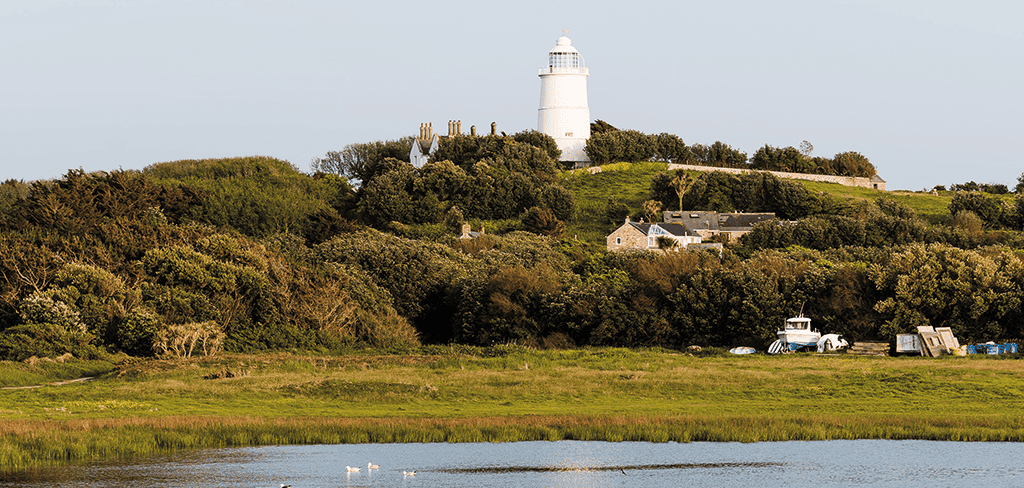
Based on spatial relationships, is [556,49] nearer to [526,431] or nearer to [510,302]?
[510,302]

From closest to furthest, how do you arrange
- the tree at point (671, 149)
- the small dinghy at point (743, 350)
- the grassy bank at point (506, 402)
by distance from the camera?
Result: 1. the grassy bank at point (506, 402)
2. the small dinghy at point (743, 350)
3. the tree at point (671, 149)

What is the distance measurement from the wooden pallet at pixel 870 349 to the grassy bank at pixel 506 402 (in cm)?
221

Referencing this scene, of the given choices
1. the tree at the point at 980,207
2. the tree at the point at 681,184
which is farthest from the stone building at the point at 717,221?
the tree at the point at 980,207

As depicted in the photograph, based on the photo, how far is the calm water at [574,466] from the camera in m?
28.1

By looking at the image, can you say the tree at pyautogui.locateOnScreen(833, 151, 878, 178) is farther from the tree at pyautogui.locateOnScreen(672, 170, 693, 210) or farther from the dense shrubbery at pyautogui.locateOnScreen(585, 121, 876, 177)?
the tree at pyautogui.locateOnScreen(672, 170, 693, 210)

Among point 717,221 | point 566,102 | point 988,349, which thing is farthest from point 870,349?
point 566,102

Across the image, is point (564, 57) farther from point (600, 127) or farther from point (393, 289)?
point (393, 289)

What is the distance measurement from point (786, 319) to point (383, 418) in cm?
3010

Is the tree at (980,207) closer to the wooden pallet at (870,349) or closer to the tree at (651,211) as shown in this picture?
the tree at (651,211)

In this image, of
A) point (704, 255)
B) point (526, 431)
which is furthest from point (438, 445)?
point (704, 255)

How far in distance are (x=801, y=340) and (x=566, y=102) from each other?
9107cm

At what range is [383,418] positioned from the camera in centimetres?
3831

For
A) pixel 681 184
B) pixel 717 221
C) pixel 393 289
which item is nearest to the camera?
pixel 393 289

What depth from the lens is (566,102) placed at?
14825 cm
